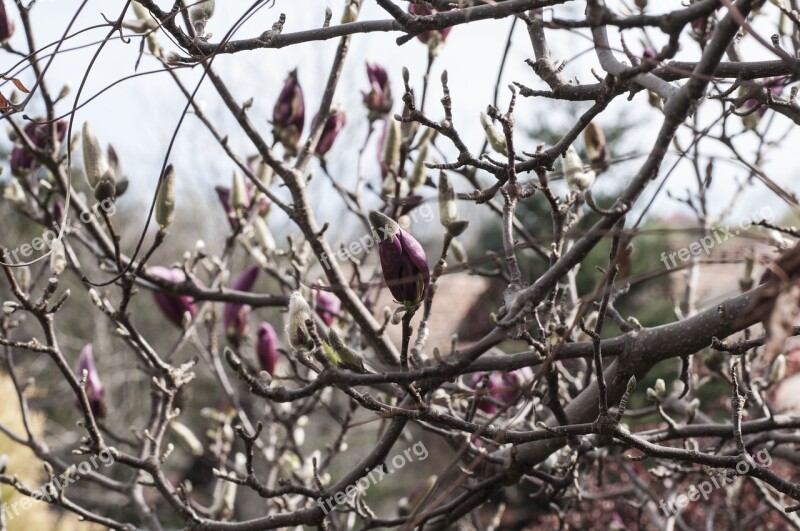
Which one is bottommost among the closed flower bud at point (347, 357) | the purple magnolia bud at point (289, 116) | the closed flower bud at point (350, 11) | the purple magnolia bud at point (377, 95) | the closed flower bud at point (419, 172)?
the closed flower bud at point (347, 357)

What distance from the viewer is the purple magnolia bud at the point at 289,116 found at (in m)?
1.80

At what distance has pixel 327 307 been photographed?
1.93 metres

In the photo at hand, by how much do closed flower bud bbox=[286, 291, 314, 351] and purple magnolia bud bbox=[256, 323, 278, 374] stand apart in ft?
3.04

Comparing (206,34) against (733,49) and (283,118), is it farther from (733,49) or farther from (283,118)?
(733,49)

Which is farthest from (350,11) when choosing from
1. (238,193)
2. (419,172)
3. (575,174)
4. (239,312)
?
Answer: (239,312)

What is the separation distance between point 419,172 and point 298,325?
0.88 meters

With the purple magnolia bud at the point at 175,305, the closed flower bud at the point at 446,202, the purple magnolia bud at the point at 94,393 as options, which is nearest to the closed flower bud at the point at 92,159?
the purple magnolia bud at the point at 175,305

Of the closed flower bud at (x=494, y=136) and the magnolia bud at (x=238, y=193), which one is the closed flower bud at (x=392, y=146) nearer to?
the magnolia bud at (x=238, y=193)

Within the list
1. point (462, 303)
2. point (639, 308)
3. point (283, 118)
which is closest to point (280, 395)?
point (283, 118)

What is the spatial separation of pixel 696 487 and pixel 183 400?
127 centimetres

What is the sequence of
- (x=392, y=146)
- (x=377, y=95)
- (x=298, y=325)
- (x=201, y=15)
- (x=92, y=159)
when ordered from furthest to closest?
1. (x=377, y=95)
2. (x=392, y=146)
3. (x=92, y=159)
4. (x=201, y=15)
5. (x=298, y=325)

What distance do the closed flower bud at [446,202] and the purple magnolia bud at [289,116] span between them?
2.19 ft

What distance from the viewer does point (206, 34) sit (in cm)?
111

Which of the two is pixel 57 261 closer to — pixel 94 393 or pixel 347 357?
pixel 94 393
